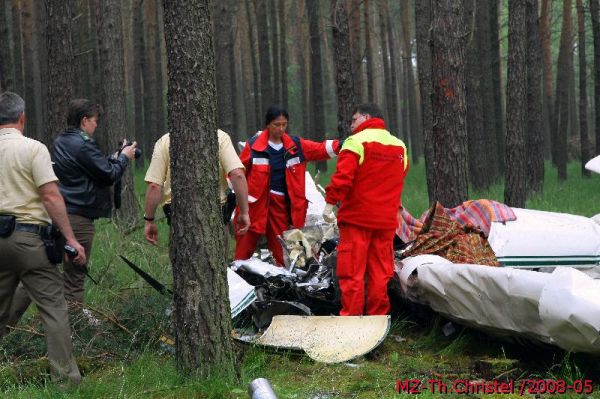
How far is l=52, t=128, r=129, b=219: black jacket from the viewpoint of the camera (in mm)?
7180

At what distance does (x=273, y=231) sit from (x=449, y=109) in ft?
8.05

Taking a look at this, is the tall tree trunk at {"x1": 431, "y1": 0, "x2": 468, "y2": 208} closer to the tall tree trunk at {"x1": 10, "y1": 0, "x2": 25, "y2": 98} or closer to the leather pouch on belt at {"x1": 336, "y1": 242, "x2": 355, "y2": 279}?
the leather pouch on belt at {"x1": 336, "y1": 242, "x2": 355, "y2": 279}

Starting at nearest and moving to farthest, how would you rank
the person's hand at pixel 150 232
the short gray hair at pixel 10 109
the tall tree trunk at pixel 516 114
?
the short gray hair at pixel 10 109 → the person's hand at pixel 150 232 → the tall tree trunk at pixel 516 114

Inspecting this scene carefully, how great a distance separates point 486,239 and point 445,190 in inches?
85.0

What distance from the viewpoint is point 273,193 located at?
920 centimetres

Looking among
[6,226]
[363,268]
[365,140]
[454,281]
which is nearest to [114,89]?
[365,140]

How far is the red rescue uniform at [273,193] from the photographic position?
29.8 feet

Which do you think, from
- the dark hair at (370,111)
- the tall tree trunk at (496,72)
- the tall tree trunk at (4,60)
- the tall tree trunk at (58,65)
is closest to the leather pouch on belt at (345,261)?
the dark hair at (370,111)

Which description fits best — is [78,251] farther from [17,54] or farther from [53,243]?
[17,54]

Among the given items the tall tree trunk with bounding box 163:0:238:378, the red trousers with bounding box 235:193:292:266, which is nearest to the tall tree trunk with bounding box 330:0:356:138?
the red trousers with bounding box 235:193:292:266

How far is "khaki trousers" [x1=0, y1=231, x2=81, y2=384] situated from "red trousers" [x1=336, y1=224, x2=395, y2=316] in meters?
2.62

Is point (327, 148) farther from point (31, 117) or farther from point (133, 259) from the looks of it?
point (31, 117)

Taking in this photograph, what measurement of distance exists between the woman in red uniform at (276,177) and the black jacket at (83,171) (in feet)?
6.40

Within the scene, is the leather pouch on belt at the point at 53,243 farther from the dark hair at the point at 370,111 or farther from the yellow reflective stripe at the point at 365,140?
the dark hair at the point at 370,111
